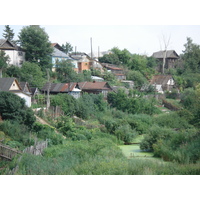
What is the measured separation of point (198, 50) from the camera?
27469 mm

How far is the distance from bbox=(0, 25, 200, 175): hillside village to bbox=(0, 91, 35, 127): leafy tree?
4cm

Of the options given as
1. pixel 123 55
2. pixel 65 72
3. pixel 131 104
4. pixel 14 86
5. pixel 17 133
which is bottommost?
pixel 17 133

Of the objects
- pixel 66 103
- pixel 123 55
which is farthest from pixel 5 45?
pixel 123 55

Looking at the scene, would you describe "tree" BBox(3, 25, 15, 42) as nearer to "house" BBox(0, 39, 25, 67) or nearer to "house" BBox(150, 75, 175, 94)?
"house" BBox(0, 39, 25, 67)

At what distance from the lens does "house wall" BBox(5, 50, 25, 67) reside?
2244 cm

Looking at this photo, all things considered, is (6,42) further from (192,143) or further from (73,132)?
(192,143)

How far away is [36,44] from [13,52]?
76.8 inches

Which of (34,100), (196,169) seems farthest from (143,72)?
(196,169)

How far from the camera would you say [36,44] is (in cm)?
2312

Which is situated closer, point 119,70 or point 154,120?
point 154,120

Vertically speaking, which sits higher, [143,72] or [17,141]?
[143,72]

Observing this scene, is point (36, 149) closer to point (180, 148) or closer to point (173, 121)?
point (180, 148)

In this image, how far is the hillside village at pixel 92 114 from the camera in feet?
29.0

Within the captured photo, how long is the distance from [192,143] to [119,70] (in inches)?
863
